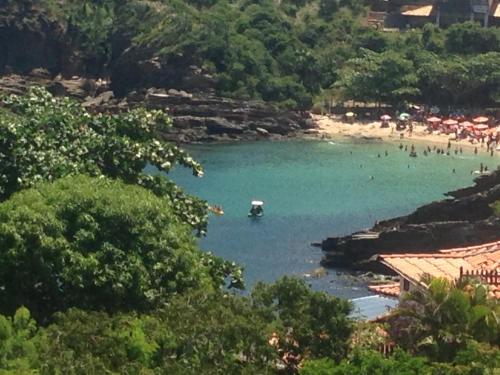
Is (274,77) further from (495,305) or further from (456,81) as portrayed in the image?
(495,305)

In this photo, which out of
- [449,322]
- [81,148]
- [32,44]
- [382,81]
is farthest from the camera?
[32,44]

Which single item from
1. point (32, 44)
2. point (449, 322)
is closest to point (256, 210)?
point (449, 322)

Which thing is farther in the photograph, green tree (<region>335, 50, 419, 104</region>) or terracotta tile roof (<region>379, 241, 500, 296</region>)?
green tree (<region>335, 50, 419, 104</region>)

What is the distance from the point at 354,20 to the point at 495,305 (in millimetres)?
89367

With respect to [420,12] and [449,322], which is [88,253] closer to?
[449,322]

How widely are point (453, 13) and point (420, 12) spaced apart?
2.79 meters

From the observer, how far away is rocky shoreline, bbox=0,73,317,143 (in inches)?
3893

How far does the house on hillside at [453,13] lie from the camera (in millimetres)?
116669

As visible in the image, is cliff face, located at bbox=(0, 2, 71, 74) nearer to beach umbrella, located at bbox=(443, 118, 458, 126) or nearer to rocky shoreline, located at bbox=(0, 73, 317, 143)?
rocky shoreline, located at bbox=(0, 73, 317, 143)

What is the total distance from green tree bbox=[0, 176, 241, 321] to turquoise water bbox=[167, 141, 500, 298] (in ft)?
70.4

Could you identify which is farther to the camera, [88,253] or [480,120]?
[480,120]

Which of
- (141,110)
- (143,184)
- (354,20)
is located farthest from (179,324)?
(354,20)

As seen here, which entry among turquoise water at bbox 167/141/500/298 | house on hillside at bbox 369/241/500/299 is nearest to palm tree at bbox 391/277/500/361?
house on hillside at bbox 369/241/500/299

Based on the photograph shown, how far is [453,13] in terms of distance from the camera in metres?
117
